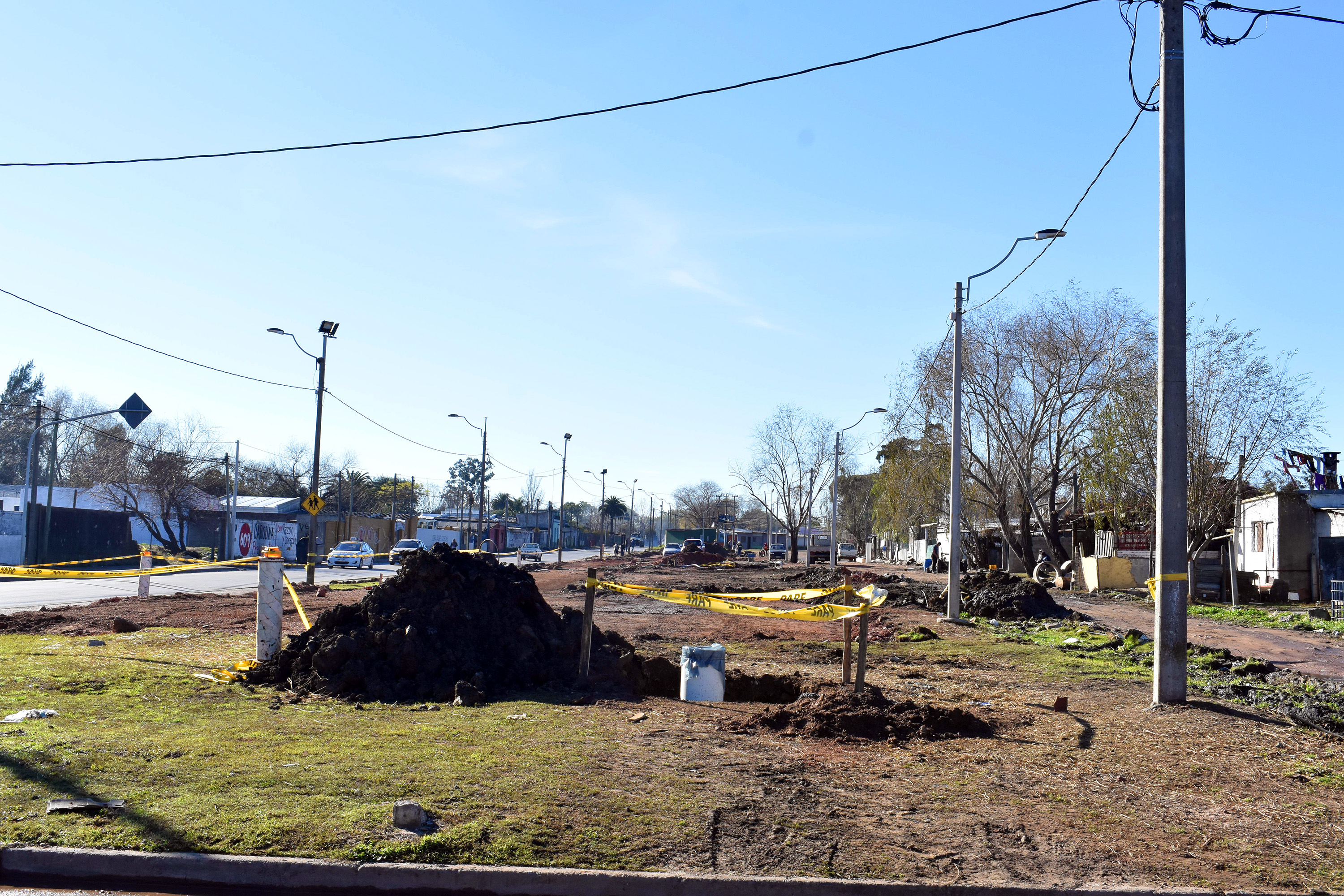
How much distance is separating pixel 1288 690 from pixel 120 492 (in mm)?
69138

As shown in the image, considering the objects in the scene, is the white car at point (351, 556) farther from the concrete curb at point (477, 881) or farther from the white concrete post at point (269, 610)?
the concrete curb at point (477, 881)

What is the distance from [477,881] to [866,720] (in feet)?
14.7

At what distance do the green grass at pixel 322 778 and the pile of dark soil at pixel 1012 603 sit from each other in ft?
54.9

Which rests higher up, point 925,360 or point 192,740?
point 925,360

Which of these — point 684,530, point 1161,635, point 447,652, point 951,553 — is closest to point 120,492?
point 684,530

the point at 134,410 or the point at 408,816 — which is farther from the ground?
the point at 134,410

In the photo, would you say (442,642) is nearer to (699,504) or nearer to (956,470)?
(956,470)

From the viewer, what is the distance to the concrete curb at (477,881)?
4.73m

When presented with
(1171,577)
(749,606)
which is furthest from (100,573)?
(1171,577)

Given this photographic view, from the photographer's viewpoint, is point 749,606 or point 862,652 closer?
point 862,652

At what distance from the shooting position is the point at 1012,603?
23719mm

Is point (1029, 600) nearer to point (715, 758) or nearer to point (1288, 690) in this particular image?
point (1288, 690)

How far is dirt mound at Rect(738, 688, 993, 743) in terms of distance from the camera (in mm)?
8188

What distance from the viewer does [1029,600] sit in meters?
23.5
